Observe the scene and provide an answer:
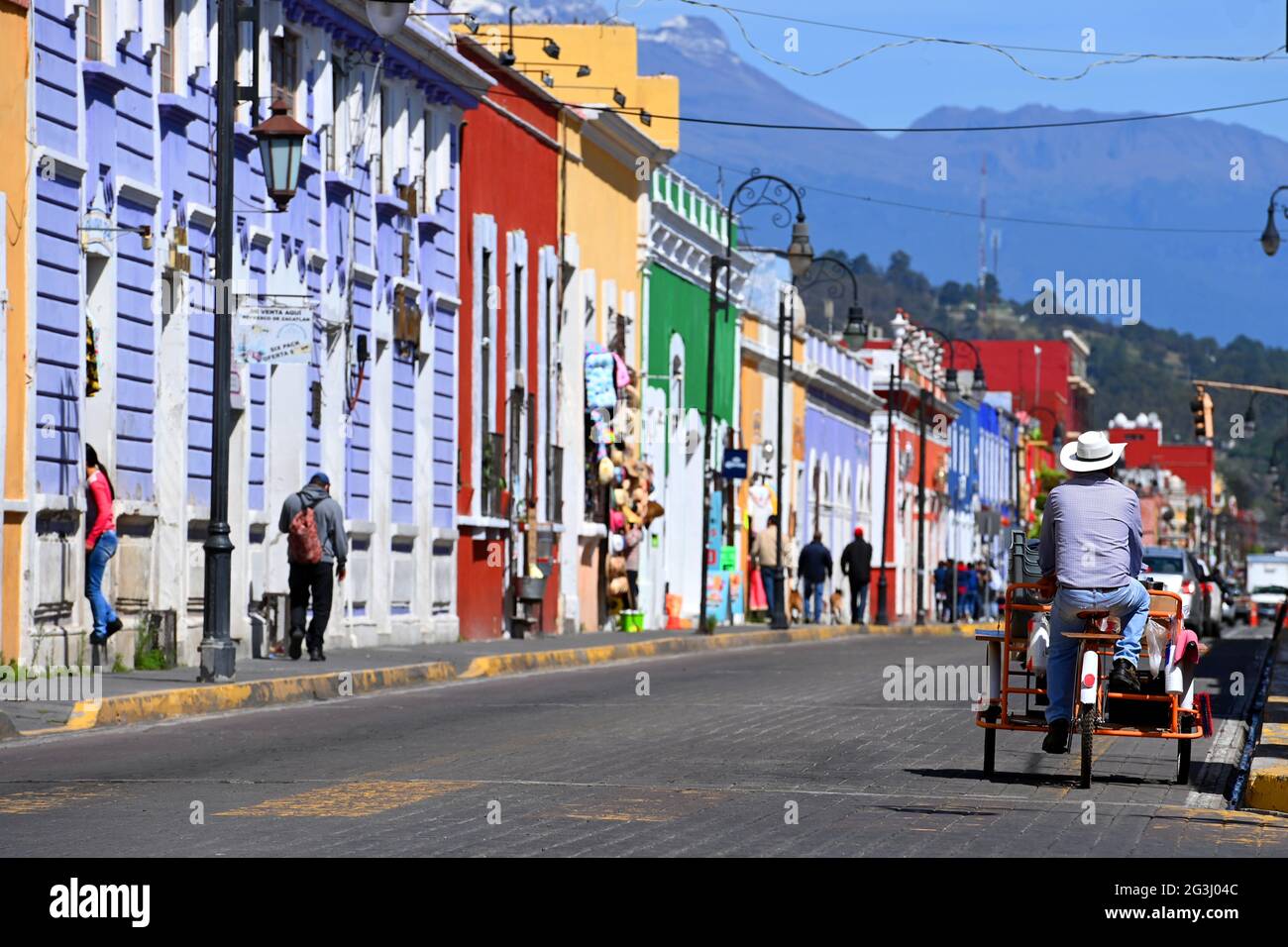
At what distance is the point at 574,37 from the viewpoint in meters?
49.5

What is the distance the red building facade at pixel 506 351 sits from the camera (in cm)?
3669

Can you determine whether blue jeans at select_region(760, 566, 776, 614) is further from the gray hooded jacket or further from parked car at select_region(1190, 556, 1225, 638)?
the gray hooded jacket

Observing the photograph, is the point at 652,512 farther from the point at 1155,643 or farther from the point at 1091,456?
the point at 1155,643

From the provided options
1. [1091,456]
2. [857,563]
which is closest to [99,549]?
[1091,456]

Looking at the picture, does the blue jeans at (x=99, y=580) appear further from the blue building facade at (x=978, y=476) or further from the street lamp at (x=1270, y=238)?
the blue building facade at (x=978, y=476)

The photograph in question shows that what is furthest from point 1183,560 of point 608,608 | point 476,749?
point 476,749

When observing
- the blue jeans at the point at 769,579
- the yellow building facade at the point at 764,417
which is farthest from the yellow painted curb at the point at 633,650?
the yellow building facade at the point at 764,417

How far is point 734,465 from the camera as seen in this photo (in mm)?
47375

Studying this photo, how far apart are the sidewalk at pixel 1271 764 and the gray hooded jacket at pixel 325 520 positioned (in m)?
9.18

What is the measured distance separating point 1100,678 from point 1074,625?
0.32m

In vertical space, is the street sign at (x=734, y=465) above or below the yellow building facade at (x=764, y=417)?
below

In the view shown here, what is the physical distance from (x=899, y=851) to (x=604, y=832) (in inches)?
54.5
